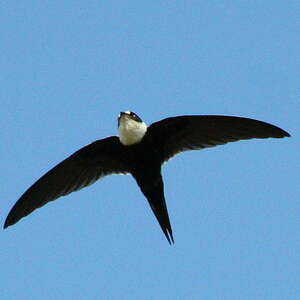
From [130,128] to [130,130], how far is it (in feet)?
0.08

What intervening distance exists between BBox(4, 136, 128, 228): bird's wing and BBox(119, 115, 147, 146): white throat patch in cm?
48

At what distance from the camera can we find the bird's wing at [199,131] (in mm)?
14109

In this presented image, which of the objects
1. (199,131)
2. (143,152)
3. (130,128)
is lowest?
(143,152)

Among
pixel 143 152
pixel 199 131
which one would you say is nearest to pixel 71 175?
pixel 143 152

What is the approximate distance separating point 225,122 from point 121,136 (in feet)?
3.65

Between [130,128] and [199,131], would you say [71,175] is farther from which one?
[199,131]

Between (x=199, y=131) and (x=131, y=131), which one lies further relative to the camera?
(x=199, y=131)

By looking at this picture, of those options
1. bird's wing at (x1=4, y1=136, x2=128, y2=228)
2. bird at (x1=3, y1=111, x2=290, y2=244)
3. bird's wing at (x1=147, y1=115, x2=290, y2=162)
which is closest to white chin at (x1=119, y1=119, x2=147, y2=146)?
bird at (x1=3, y1=111, x2=290, y2=244)

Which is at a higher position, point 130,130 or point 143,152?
point 130,130

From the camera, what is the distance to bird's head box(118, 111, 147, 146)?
551 inches

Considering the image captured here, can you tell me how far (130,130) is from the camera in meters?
14.0

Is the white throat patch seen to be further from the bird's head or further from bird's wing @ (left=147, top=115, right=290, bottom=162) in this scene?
bird's wing @ (left=147, top=115, right=290, bottom=162)

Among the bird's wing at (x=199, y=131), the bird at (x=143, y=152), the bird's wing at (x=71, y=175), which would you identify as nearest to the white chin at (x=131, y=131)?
the bird at (x=143, y=152)

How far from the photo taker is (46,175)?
581 inches
